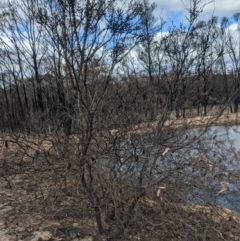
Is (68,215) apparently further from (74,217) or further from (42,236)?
(42,236)

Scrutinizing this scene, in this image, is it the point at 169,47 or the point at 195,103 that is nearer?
the point at 195,103

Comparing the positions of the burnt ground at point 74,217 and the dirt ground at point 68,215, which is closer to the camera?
the burnt ground at point 74,217

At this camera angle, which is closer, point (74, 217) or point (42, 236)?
point (42, 236)

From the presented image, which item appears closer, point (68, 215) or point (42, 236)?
point (42, 236)

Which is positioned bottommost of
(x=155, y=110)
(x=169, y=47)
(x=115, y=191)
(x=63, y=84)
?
(x=115, y=191)

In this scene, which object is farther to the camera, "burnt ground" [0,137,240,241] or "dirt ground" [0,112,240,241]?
"dirt ground" [0,112,240,241]

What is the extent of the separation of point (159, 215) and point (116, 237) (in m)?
0.69

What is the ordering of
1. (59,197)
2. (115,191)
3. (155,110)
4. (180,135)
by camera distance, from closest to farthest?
(115,191) < (180,135) < (155,110) < (59,197)

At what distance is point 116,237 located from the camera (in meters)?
5.09

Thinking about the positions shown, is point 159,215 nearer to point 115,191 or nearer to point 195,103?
point 115,191

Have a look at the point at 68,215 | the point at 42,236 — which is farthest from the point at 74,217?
the point at 42,236

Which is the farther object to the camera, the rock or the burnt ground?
the rock

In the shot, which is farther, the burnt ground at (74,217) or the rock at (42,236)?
the rock at (42,236)

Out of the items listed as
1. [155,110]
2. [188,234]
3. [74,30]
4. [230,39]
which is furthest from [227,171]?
[230,39]
